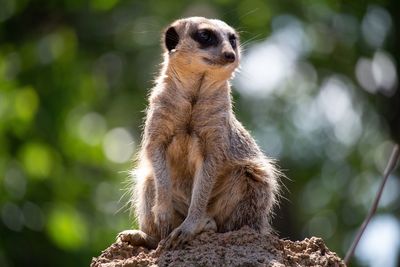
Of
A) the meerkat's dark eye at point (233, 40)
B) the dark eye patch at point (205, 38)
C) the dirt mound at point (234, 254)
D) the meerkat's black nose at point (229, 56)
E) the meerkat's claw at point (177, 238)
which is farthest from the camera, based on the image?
the meerkat's dark eye at point (233, 40)

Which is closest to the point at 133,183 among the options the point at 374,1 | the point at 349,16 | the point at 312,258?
the point at 312,258

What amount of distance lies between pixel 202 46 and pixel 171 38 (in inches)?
19.1

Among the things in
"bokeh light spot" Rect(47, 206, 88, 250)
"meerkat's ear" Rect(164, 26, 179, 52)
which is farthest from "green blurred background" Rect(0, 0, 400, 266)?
"meerkat's ear" Rect(164, 26, 179, 52)

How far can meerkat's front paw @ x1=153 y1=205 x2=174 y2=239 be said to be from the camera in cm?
1289

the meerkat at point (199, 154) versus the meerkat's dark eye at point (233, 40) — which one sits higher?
the meerkat's dark eye at point (233, 40)

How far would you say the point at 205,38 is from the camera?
13273 millimetres

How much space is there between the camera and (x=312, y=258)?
471 inches

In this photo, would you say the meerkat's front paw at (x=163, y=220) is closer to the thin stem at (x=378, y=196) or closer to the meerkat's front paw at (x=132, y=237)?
the meerkat's front paw at (x=132, y=237)

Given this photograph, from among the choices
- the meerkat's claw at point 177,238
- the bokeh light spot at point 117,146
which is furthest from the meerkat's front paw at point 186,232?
the bokeh light spot at point 117,146

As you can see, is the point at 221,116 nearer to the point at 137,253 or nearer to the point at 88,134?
the point at 137,253

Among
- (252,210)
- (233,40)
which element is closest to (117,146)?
(233,40)

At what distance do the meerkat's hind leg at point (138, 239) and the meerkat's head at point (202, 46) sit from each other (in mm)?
1665

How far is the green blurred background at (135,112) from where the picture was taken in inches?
1025

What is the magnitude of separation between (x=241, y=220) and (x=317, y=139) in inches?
554
